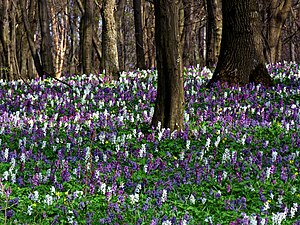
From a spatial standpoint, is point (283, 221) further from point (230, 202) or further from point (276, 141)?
point (276, 141)

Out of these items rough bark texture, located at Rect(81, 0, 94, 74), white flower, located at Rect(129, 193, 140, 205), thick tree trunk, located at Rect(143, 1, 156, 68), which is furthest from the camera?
thick tree trunk, located at Rect(143, 1, 156, 68)

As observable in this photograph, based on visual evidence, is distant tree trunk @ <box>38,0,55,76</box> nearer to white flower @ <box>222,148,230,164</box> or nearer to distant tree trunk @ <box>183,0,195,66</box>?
distant tree trunk @ <box>183,0,195,66</box>

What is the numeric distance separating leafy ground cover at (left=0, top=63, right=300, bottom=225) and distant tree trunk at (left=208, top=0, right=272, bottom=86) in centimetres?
55

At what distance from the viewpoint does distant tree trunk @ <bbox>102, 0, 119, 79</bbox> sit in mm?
15330

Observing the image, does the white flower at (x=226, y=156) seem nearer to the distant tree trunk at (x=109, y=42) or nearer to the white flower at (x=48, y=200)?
the white flower at (x=48, y=200)

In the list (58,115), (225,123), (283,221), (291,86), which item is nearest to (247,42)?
(291,86)

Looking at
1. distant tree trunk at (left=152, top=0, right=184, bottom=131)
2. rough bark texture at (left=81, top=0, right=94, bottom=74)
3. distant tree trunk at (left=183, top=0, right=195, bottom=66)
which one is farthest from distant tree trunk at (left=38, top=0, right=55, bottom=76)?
distant tree trunk at (left=152, top=0, right=184, bottom=131)

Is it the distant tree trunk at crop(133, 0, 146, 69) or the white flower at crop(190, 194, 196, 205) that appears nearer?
the white flower at crop(190, 194, 196, 205)

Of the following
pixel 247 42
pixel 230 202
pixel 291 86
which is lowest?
pixel 230 202

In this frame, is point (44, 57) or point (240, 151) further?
point (44, 57)

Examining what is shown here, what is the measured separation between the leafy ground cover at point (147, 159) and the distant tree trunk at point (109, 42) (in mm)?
3512

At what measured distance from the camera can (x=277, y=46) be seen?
25.7m

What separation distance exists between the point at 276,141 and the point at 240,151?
833mm

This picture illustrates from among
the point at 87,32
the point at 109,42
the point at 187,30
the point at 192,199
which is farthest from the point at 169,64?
the point at 187,30
